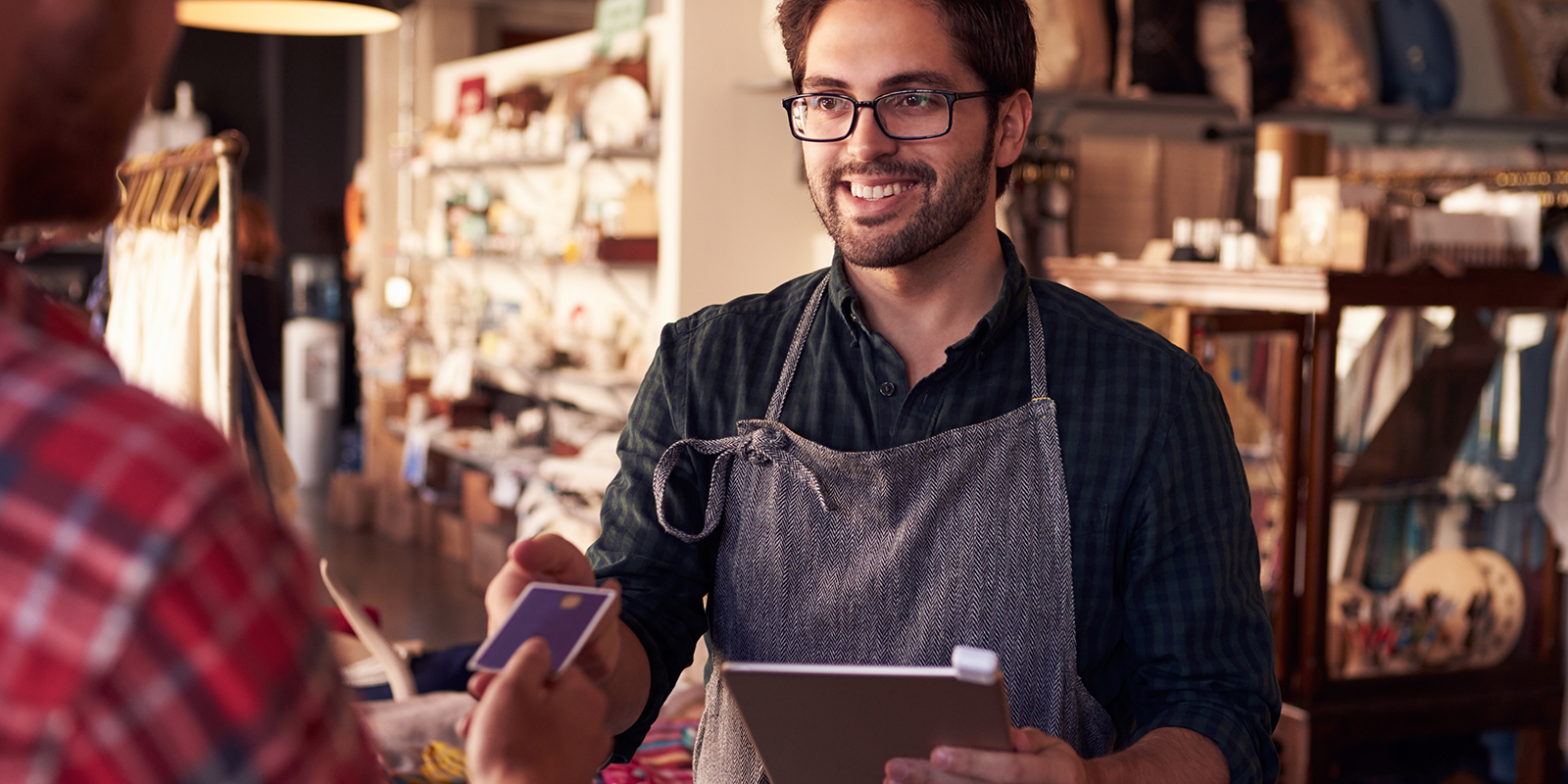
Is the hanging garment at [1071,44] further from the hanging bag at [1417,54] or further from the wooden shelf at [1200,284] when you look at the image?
the hanging bag at [1417,54]

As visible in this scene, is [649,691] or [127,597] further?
[649,691]

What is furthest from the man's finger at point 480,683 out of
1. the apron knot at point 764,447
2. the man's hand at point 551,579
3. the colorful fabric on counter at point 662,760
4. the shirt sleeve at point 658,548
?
the colorful fabric on counter at point 662,760

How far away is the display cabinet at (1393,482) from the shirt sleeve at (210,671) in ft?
9.79

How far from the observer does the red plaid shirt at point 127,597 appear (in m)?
0.50

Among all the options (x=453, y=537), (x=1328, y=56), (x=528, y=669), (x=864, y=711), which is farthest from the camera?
(x=453, y=537)

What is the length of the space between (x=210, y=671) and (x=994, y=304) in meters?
1.25

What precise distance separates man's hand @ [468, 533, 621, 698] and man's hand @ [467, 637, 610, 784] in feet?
0.54

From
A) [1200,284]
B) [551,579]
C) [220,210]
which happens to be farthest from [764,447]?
[1200,284]

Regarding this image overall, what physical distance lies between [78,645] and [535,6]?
352 inches

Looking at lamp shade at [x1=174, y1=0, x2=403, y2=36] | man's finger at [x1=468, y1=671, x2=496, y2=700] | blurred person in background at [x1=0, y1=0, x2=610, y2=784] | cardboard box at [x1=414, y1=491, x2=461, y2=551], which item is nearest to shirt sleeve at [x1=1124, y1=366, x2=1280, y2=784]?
man's finger at [x1=468, y1=671, x2=496, y2=700]

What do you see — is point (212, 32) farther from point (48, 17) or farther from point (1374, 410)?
point (48, 17)

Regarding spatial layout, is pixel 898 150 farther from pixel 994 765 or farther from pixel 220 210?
pixel 220 210

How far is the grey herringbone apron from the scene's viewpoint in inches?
60.4

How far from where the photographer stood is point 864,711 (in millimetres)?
1212
